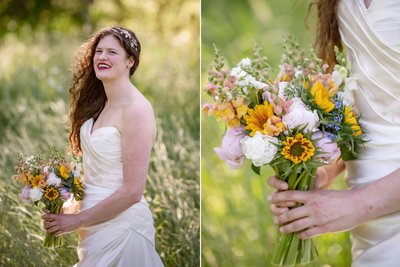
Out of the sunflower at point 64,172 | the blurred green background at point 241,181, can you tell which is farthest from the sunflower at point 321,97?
the blurred green background at point 241,181

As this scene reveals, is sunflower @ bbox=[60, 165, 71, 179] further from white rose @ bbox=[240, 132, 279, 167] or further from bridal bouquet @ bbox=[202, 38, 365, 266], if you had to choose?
white rose @ bbox=[240, 132, 279, 167]

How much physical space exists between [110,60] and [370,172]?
3.35ft

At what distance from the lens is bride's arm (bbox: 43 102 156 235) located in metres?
2.39

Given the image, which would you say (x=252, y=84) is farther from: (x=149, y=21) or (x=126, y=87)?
(x=149, y=21)

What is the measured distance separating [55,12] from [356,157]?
60.5 inches

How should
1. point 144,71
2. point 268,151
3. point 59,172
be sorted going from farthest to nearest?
1. point 144,71
2. point 59,172
3. point 268,151

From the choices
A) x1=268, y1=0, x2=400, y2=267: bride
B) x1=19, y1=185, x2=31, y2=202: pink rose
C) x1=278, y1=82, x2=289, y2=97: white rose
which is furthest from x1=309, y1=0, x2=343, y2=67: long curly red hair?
x1=19, y1=185, x2=31, y2=202: pink rose

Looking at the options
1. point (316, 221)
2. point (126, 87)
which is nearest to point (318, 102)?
point (316, 221)

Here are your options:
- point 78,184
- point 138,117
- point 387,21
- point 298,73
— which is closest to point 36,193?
point 78,184

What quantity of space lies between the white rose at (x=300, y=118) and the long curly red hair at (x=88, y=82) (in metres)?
0.82

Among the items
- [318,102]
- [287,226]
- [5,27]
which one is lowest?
[287,226]

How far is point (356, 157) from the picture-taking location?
205 cm

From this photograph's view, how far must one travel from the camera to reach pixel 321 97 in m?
1.94

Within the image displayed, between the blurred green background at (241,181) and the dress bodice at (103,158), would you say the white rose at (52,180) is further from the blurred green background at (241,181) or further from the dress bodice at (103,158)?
the blurred green background at (241,181)
